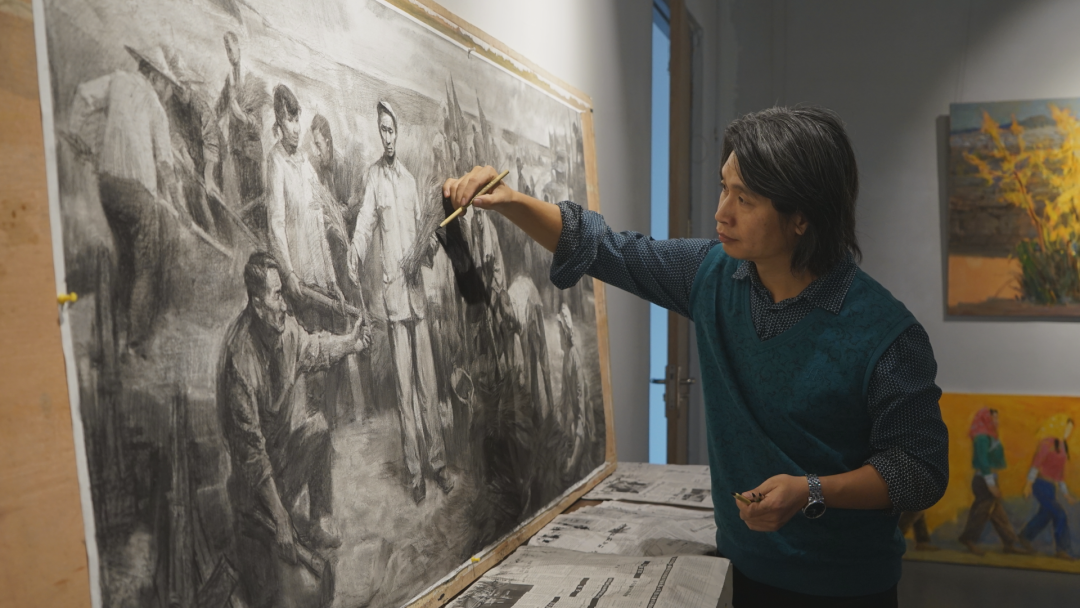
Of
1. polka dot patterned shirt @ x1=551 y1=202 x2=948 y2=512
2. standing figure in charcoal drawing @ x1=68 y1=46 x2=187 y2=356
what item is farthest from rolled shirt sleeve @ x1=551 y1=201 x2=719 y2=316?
standing figure in charcoal drawing @ x1=68 y1=46 x2=187 y2=356

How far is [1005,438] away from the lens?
3260mm

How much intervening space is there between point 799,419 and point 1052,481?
2460mm

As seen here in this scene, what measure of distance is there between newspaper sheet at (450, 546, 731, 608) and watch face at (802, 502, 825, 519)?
0.16 m

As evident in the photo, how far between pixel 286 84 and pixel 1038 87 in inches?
128

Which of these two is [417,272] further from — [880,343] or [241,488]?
[880,343]

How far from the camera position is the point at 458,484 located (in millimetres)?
1323

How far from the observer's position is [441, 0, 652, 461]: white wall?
6.14 ft

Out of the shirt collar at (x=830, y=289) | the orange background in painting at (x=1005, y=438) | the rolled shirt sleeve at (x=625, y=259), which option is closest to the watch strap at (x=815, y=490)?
the shirt collar at (x=830, y=289)

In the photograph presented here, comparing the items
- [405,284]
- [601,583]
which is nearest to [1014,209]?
[601,583]

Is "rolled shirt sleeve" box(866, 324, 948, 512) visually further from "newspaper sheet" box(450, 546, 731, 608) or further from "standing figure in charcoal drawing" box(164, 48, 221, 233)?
"standing figure in charcoal drawing" box(164, 48, 221, 233)

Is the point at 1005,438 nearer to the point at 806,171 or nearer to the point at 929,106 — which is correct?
the point at 929,106

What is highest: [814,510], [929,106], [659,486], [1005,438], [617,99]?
[929,106]

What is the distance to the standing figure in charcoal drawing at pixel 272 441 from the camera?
867mm

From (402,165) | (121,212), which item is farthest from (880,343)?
(121,212)
